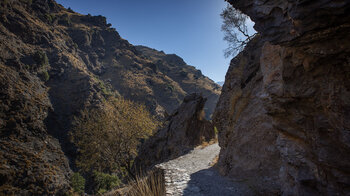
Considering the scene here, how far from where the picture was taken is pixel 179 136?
16.5 m

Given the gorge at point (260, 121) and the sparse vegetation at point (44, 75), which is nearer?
the gorge at point (260, 121)

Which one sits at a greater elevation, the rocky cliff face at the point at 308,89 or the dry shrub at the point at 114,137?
the rocky cliff face at the point at 308,89

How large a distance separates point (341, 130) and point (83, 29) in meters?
88.6

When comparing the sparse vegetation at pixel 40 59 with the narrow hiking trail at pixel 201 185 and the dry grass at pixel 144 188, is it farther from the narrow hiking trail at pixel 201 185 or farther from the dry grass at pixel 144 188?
the dry grass at pixel 144 188

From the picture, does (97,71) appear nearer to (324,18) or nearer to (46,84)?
(46,84)

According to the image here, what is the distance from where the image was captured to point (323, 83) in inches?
122

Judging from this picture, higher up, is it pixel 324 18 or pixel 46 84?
pixel 46 84

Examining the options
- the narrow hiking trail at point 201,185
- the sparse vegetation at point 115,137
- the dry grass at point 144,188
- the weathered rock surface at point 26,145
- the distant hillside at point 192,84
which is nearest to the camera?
the dry grass at point 144,188

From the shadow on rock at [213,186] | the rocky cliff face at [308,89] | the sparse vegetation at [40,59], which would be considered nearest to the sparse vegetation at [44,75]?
the sparse vegetation at [40,59]

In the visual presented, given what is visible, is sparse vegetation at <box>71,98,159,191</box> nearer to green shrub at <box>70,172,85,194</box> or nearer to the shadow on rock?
green shrub at <box>70,172,85,194</box>

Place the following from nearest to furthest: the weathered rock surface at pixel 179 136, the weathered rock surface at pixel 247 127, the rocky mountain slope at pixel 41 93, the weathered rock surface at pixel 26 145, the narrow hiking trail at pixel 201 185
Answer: the narrow hiking trail at pixel 201 185 < the weathered rock surface at pixel 247 127 < the weathered rock surface at pixel 179 136 < the weathered rock surface at pixel 26 145 < the rocky mountain slope at pixel 41 93

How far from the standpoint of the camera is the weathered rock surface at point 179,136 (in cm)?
1614

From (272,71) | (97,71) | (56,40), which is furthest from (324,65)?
(97,71)

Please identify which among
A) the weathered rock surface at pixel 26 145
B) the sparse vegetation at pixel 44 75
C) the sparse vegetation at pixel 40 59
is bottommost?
the weathered rock surface at pixel 26 145
